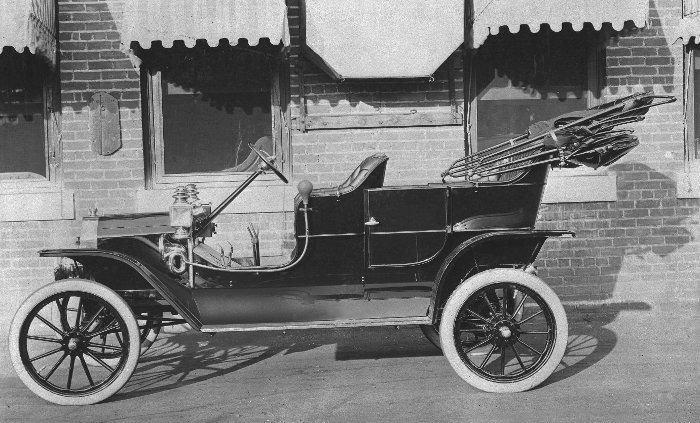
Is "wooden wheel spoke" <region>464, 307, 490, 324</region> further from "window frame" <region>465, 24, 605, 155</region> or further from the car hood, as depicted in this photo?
"window frame" <region>465, 24, 605, 155</region>

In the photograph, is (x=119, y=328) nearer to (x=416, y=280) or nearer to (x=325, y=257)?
(x=325, y=257)

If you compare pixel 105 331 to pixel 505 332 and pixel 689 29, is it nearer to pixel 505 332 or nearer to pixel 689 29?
pixel 505 332

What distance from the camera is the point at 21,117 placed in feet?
24.3

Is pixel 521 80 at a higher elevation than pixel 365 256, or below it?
higher

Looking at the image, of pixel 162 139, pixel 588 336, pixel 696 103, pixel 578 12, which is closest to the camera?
pixel 588 336

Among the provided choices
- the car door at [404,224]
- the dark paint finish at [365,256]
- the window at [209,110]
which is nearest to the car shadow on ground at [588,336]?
the dark paint finish at [365,256]

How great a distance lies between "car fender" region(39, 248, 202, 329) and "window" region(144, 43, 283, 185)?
97.3 inches

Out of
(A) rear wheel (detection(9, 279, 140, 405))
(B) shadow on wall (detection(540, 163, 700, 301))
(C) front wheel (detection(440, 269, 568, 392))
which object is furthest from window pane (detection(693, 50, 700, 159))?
(A) rear wheel (detection(9, 279, 140, 405))

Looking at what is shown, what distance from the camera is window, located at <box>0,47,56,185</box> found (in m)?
7.39

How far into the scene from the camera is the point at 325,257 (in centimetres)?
510

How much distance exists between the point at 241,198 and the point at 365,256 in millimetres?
2530

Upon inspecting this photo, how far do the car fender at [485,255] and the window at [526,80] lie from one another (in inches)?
105

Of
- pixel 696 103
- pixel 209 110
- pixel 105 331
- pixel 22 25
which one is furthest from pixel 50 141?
pixel 696 103

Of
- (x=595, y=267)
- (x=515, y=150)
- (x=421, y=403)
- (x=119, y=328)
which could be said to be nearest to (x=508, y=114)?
(x=595, y=267)
